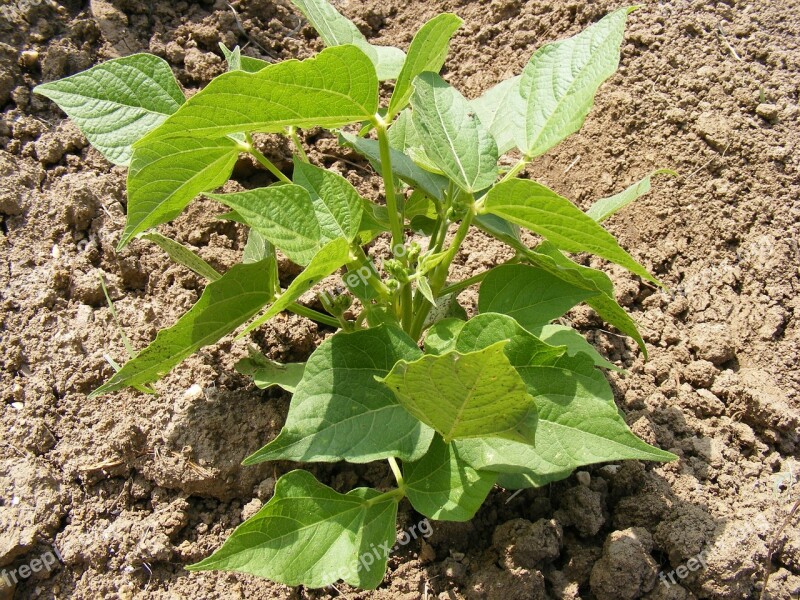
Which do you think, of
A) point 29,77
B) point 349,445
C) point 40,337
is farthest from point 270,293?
point 29,77

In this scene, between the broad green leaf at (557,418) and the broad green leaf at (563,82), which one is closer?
the broad green leaf at (557,418)

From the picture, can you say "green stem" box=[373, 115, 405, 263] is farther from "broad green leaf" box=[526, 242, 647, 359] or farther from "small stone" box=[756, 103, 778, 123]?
"small stone" box=[756, 103, 778, 123]

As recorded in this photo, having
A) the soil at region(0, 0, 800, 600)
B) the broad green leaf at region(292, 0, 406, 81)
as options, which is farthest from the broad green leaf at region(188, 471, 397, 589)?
the broad green leaf at region(292, 0, 406, 81)

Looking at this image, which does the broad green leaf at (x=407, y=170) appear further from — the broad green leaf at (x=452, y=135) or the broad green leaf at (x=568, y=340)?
the broad green leaf at (x=568, y=340)

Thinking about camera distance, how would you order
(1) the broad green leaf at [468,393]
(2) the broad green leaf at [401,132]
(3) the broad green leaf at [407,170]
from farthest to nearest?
(2) the broad green leaf at [401,132] < (3) the broad green leaf at [407,170] < (1) the broad green leaf at [468,393]

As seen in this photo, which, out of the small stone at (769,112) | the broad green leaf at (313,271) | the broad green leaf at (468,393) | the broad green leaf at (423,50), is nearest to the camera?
the broad green leaf at (468,393)

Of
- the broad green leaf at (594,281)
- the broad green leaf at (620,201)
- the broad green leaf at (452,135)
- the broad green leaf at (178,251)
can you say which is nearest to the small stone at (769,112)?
the broad green leaf at (620,201)

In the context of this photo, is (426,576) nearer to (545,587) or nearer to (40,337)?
(545,587)
